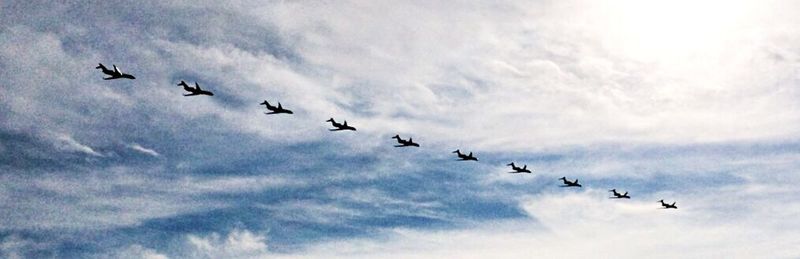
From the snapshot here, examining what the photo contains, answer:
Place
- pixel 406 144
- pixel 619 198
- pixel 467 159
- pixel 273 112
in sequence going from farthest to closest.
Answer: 1. pixel 619 198
2. pixel 467 159
3. pixel 406 144
4. pixel 273 112

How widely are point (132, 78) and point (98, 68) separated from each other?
4744 mm

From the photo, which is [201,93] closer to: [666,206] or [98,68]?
[98,68]

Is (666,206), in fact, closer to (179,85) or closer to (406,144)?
(406,144)

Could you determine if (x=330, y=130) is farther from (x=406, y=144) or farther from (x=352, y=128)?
(x=406, y=144)

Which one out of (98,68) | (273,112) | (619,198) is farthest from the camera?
(619,198)

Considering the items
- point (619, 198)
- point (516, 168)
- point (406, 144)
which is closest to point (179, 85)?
point (406, 144)

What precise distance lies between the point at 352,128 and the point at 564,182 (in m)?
61.0

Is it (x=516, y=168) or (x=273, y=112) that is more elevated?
(x=516, y=168)

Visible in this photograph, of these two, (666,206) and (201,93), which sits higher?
(666,206)

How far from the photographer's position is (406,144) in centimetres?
12062

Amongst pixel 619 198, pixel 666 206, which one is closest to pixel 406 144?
pixel 619 198

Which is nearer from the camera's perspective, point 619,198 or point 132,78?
point 132,78

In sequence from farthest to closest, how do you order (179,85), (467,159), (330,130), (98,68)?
(467,159)
(330,130)
(179,85)
(98,68)

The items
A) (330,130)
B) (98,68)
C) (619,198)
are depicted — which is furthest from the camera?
(619,198)
